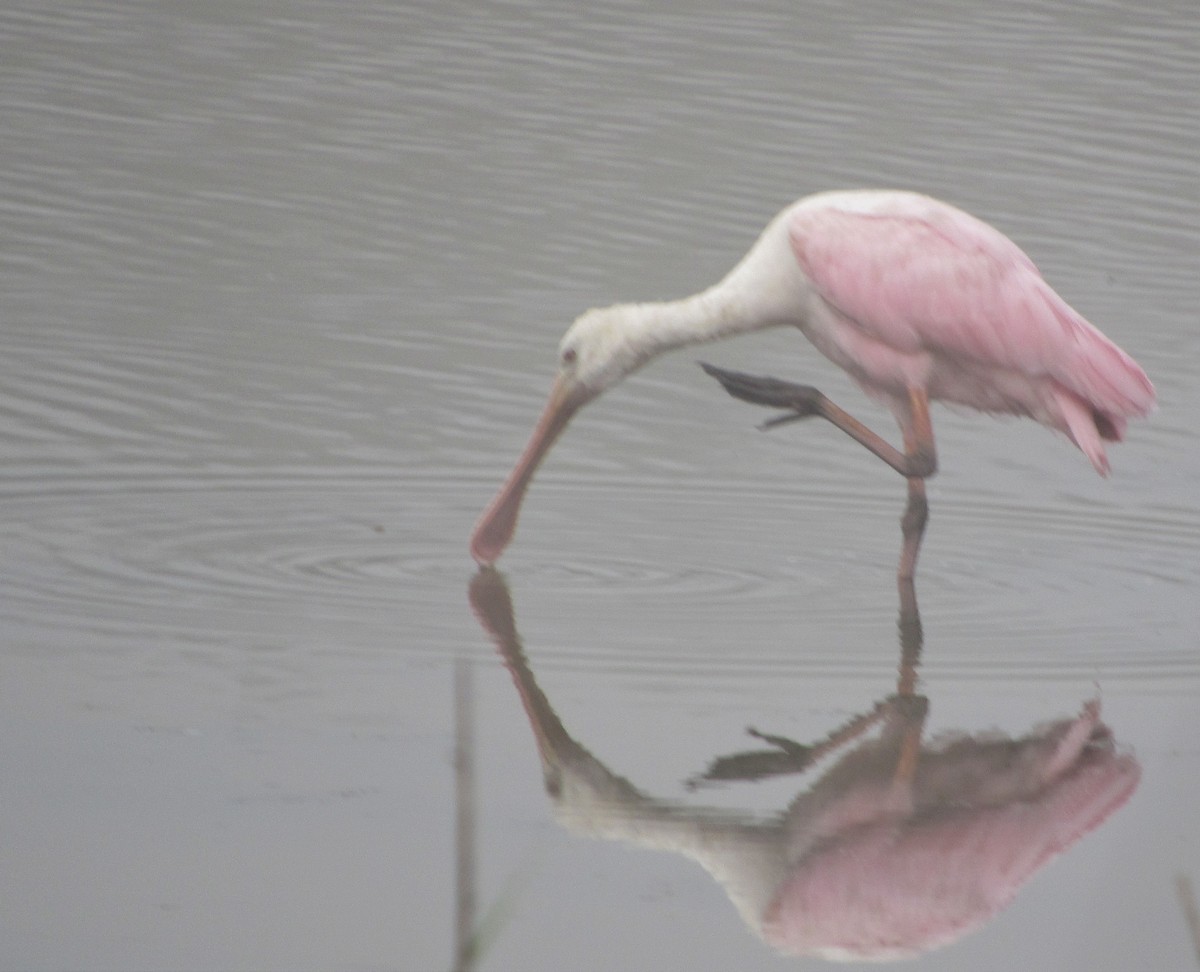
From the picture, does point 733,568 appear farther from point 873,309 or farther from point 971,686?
point 971,686

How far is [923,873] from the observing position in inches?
236

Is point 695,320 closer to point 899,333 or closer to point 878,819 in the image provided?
point 899,333

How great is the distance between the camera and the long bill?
8.94m

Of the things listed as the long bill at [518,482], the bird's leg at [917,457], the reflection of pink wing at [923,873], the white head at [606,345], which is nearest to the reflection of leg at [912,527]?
the bird's leg at [917,457]

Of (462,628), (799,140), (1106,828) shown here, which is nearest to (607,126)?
(799,140)

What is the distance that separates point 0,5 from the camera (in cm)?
2022

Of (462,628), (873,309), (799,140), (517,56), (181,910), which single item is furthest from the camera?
(517,56)

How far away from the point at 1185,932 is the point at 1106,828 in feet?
1.86

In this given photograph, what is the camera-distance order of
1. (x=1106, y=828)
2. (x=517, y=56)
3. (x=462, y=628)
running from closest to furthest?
1. (x=1106, y=828)
2. (x=462, y=628)
3. (x=517, y=56)

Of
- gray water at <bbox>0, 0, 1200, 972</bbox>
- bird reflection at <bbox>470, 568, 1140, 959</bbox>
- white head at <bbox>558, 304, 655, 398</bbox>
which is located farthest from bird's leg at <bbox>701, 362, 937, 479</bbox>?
bird reflection at <bbox>470, 568, 1140, 959</bbox>

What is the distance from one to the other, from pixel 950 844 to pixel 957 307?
315cm

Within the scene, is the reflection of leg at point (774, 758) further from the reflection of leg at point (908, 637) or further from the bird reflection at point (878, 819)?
the reflection of leg at point (908, 637)

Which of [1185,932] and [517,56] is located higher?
[1185,932]

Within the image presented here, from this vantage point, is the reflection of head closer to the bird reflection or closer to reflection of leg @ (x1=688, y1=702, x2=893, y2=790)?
the bird reflection
